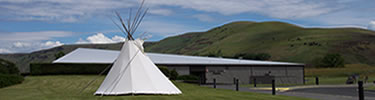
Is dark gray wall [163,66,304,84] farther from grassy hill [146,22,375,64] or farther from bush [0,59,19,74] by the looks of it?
grassy hill [146,22,375,64]

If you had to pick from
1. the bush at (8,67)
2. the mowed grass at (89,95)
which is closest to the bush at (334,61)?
the mowed grass at (89,95)

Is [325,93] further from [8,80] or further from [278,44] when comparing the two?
[278,44]

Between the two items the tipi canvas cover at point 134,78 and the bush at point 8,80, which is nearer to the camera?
the tipi canvas cover at point 134,78

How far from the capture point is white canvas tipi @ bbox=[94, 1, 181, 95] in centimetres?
1733

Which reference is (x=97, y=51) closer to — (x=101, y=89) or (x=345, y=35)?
(x=101, y=89)

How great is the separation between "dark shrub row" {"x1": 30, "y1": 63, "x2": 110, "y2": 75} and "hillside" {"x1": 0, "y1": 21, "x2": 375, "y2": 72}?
2895 inches

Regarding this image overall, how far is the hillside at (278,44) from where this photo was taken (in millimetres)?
110000

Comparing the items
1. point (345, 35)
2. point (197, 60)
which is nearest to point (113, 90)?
point (197, 60)

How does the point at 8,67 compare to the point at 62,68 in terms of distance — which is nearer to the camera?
the point at 8,67

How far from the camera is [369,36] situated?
126062 millimetres

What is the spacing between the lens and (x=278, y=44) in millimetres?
136000

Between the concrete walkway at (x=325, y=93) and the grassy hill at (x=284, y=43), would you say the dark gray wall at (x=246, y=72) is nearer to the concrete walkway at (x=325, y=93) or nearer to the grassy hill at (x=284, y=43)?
the concrete walkway at (x=325, y=93)

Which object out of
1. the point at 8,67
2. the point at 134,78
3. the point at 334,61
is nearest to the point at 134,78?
the point at 134,78

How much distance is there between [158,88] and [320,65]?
84528 mm
